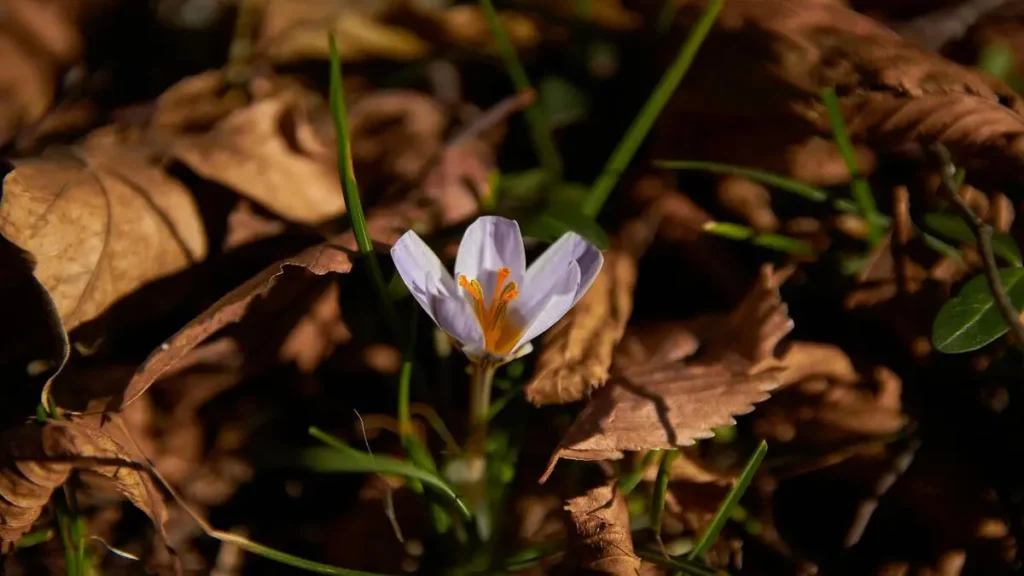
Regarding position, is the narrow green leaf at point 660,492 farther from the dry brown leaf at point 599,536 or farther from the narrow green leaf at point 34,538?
the narrow green leaf at point 34,538

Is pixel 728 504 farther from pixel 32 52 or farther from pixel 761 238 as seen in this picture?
pixel 32 52

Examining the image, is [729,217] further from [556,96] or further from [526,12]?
[526,12]

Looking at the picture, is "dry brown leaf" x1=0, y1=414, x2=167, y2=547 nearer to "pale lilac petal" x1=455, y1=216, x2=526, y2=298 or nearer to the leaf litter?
the leaf litter

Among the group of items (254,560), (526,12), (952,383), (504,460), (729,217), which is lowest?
(254,560)

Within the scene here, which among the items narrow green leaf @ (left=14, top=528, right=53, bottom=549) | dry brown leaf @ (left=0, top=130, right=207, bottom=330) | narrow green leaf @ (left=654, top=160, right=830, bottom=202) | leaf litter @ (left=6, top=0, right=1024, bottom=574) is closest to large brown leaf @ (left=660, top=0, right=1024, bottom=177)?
leaf litter @ (left=6, top=0, right=1024, bottom=574)

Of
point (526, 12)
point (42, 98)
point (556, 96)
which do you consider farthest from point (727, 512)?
point (42, 98)

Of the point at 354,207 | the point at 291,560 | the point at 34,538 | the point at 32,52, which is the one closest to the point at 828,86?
the point at 354,207
